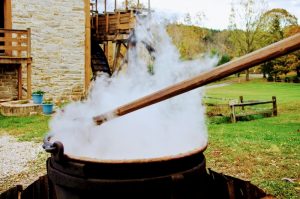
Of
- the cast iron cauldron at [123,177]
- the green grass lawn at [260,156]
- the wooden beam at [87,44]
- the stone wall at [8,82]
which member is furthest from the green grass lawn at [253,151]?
the wooden beam at [87,44]

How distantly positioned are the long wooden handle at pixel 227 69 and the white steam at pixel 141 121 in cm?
43

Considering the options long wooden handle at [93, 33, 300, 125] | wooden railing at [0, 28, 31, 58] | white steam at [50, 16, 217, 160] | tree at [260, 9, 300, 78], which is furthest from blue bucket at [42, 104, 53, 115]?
tree at [260, 9, 300, 78]

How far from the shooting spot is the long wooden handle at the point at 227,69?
6.61 ft

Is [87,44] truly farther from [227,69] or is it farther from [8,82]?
[227,69]

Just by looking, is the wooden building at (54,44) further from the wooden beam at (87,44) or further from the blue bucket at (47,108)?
the blue bucket at (47,108)

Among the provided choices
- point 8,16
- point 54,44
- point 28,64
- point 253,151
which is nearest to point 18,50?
point 28,64

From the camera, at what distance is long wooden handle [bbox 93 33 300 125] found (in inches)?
79.3

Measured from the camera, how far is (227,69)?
7.11 ft

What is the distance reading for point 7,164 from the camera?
265 inches

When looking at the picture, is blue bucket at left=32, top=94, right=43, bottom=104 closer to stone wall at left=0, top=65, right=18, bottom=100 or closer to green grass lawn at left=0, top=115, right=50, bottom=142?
green grass lawn at left=0, top=115, right=50, bottom=142

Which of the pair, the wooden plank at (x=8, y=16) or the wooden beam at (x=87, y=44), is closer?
the wooden plank at (x=8, y=16)

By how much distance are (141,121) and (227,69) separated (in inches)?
41.7

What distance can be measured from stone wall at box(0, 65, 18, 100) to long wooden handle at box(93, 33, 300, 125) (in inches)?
535

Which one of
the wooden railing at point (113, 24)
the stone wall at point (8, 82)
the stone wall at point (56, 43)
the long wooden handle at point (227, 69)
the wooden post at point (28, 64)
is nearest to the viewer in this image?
the long wooden handle at point (227, 69)
